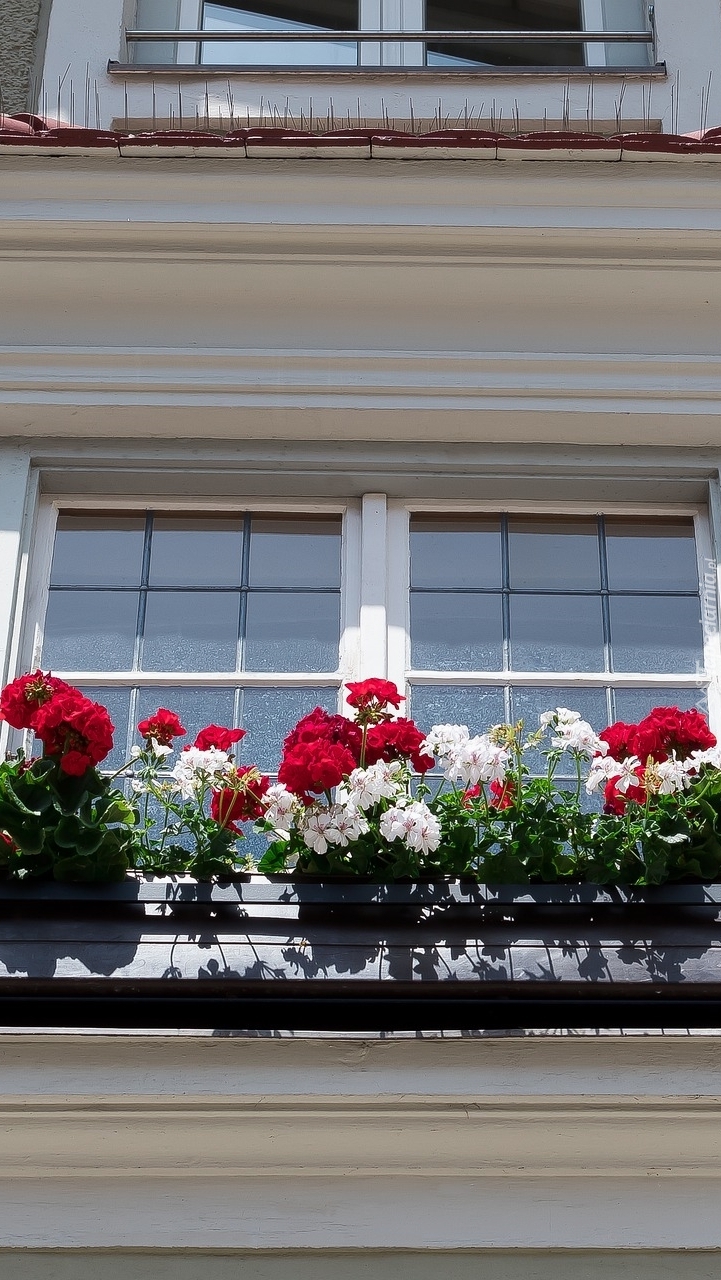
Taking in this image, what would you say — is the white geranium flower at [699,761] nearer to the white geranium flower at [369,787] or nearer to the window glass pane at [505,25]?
the white geranium flower at [369,787]

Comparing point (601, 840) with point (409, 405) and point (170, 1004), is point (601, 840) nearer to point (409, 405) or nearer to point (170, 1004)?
point (170, 1004)

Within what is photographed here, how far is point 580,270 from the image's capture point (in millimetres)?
4547

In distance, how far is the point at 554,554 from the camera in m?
4.59

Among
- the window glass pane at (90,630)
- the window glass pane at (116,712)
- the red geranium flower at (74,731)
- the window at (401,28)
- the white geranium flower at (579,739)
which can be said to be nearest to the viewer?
the red geranium flower at (74,731)

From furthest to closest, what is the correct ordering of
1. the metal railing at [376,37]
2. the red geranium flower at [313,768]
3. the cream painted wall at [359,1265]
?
the metal railing at [376,37] → the red geranium flower at [313,768] → the cream painted wall at [359,1265]

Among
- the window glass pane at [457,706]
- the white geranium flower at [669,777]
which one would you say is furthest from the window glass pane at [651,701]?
the white geranium flower at [669,777]

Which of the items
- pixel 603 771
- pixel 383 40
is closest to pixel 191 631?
pixel 603 771

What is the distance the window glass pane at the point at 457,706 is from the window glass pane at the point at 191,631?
0.52m

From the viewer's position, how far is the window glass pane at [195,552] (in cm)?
451

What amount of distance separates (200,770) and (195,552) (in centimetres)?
123

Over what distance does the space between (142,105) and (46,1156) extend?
3555 mm

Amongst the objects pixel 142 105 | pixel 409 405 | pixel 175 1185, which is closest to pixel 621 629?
pixel 409 405

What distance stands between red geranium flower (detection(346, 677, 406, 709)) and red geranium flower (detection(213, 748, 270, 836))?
29 cm

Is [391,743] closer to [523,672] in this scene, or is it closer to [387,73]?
[523,672]
